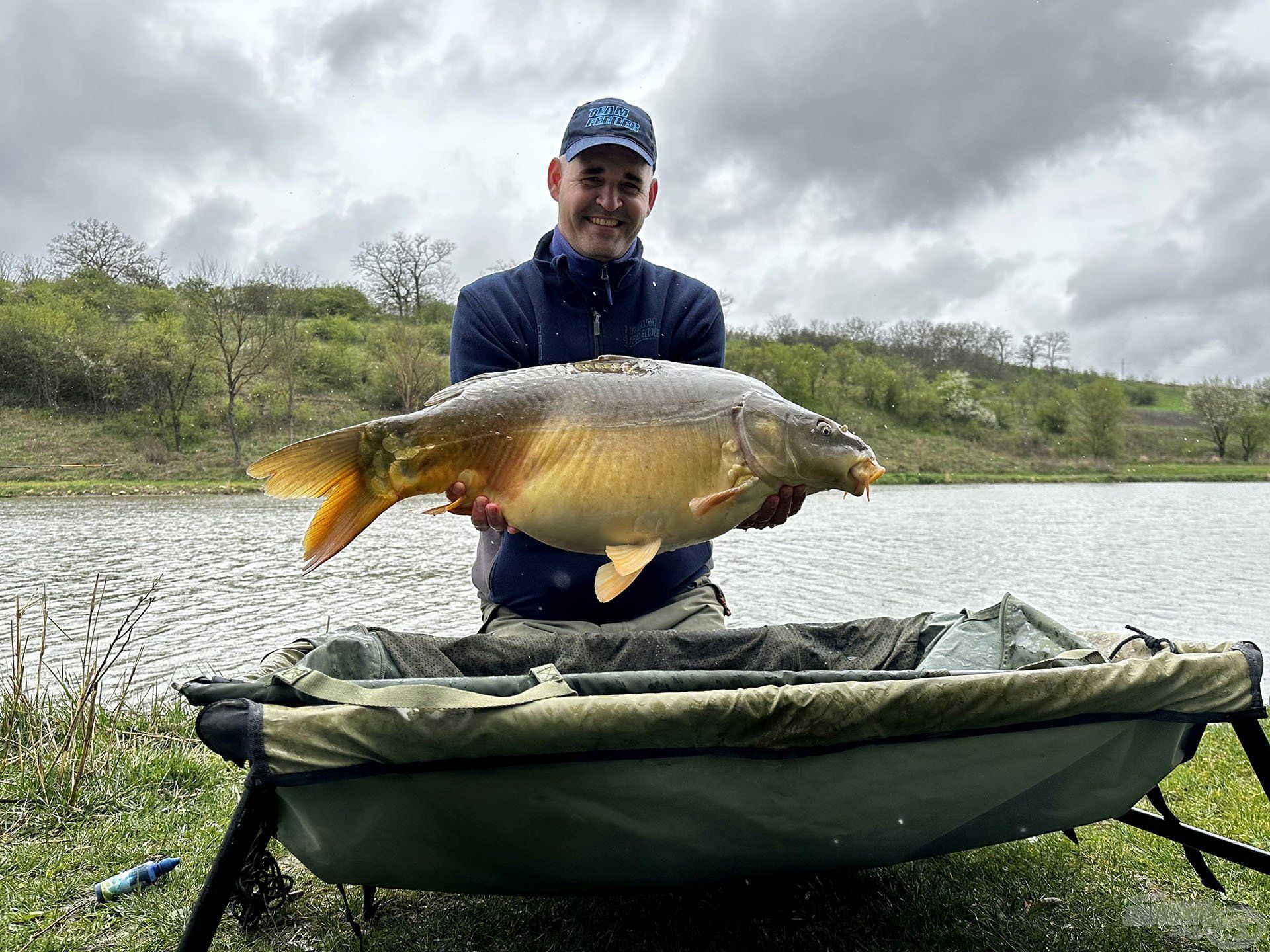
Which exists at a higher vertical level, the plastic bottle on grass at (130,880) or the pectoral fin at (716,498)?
the pectoral fin at (716,498)

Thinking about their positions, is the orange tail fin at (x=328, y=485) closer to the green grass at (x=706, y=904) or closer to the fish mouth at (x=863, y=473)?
the green grass at (x=706, y=904)

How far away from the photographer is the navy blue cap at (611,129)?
213cm

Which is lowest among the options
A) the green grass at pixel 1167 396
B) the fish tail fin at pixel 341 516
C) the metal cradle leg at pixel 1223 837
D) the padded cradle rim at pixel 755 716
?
the metal cradle leg at pixel 1223 837

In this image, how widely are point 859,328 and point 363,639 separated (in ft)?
137

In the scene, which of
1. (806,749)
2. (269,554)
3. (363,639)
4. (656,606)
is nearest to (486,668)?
(363,639)

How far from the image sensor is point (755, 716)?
118 centimetres

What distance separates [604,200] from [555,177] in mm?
258

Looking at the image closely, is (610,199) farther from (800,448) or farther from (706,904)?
(706,904)

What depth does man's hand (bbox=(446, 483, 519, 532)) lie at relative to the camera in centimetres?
179

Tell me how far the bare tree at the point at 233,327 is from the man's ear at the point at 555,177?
70.9ft

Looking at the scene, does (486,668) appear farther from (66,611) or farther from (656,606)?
(66,611)

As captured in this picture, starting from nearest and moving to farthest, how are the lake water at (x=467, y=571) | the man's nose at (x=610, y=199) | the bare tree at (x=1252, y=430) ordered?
the man's nose at (x=610, y=199) → the lake water at (x=467, y=571) → the bare tree at (x=1252, y=430)

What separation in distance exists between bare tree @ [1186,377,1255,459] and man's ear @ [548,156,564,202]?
41.9 metres

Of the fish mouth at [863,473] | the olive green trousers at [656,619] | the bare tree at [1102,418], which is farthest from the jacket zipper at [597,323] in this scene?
the bare tree at [1102,418]
